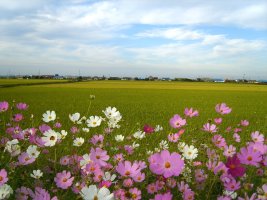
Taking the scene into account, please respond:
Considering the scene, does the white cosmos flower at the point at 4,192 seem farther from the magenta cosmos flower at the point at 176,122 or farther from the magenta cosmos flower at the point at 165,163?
the magenta cosmos flower at the point at 176,122

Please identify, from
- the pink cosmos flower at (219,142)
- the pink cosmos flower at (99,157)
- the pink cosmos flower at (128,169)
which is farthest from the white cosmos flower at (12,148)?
the pink cosmos flower at (219,142)

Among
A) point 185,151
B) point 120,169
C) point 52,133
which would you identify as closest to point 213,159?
point 185,151

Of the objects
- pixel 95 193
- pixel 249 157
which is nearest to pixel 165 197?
pixel 95 193

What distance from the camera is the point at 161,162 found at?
122cm

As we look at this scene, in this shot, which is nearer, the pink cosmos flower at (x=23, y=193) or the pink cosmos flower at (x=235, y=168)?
the pink cosmos flower at (x=235, y=168)

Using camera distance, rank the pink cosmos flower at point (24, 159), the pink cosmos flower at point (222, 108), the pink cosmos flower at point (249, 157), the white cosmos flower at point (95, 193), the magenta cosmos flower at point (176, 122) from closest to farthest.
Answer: the white cosmos flower at point (95, 193)
the pink cosmos flower at point (249, 157)
the pink cosmos flower at point (24, 159)
the magenta cosmos flower at point (176, 122)
the pink cosmos flower at point (222, 108)

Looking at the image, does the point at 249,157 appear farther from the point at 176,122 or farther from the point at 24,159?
the point at 24,159

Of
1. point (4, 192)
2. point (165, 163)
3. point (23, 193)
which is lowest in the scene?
point (23, 193)

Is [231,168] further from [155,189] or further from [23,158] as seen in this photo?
[23,158]

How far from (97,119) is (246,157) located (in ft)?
3.46

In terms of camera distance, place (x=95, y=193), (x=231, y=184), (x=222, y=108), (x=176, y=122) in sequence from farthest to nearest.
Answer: (x=222, y=108)
(x=176, y=122)
(x=231, y=184)
(x=95, y=193)

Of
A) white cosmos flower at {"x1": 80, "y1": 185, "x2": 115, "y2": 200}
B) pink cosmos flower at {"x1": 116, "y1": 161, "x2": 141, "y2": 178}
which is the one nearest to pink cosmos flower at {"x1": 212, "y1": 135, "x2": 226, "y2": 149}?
pink cosmos flower at {"x1": 116, "y1": 161, "x2": 141, "y2": 178}

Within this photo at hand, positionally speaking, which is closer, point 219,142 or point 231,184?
point 231,184

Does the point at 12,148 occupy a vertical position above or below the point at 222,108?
below
